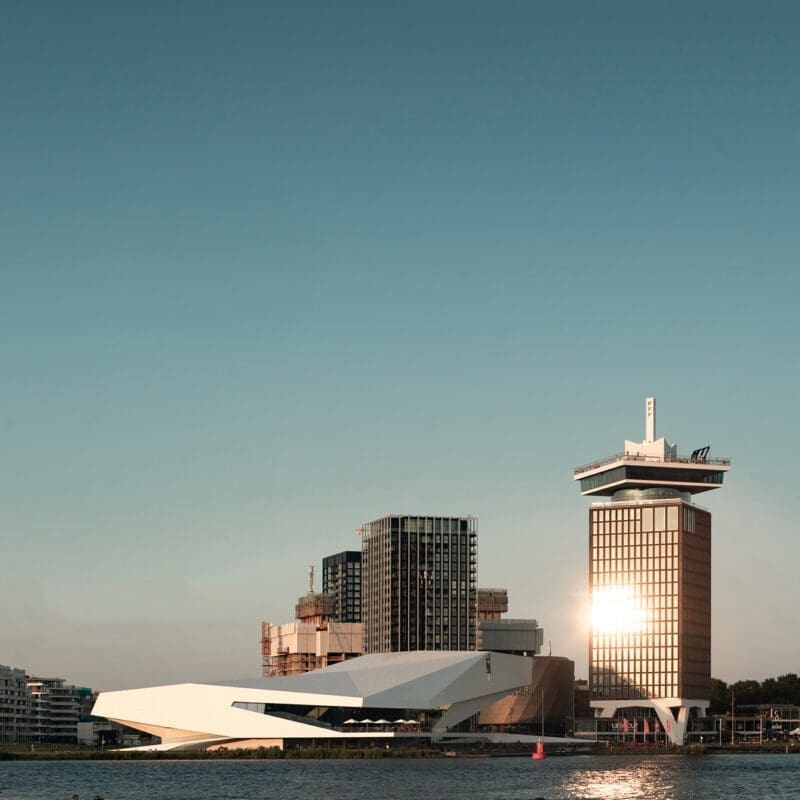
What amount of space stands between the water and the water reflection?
84 mm

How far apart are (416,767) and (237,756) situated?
2736 cm

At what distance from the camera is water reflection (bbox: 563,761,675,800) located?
11881 centimetres

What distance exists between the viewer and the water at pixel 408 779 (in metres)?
120

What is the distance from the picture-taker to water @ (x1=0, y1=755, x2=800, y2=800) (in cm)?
11981

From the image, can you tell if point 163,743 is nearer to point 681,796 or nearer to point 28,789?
point 28,789

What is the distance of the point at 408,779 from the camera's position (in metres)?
138

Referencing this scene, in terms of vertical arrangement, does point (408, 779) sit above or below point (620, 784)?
below

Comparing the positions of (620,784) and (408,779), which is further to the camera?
(408,779)

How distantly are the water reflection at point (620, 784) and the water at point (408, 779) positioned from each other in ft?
0.28

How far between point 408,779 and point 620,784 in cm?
1884

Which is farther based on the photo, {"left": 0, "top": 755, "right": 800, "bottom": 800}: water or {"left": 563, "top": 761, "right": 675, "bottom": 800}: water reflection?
{"left": 0, "top": 755, "right": 800, "bottom": 800}: water

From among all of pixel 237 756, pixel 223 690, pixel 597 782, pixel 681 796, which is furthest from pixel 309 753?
pixel 681 796

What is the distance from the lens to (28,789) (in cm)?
12888

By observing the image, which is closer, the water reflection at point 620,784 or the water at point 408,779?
the water reflection at point 620,784
